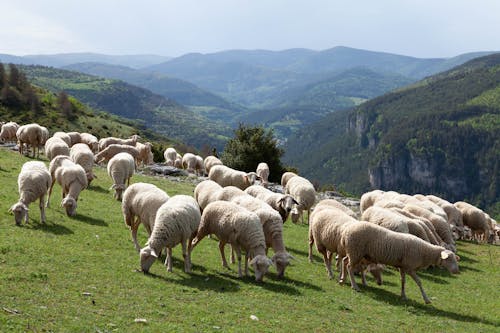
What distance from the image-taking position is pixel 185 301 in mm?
11688

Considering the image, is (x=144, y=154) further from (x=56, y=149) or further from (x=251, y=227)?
(x=251, y=227)

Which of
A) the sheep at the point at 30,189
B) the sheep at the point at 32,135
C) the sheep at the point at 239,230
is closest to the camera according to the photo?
the sheep at the point at 239,230

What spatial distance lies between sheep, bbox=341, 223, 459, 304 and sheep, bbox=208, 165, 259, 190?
527 inches

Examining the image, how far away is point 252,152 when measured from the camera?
180ft

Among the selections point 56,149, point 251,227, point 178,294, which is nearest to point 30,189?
point 178,294

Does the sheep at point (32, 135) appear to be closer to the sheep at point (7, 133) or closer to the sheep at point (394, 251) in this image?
the sheep at point (7, 133)

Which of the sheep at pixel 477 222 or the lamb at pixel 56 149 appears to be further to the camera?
the sheep at pixel 477 222

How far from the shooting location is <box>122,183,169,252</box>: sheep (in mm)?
15766

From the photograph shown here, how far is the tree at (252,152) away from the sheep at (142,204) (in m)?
37.1

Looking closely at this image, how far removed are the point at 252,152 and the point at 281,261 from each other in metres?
40.1

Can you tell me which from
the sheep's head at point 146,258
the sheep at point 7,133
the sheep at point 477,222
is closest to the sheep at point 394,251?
the sheep's head at point 146,258

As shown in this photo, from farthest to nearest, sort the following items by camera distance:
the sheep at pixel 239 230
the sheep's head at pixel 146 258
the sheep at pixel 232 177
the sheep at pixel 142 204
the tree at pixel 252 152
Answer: the tree at pixel 252 152 < the sheep at pixel 232 177 < the sheep at pixel 142 204 < the sheep at pixel 239 230 < the sheep's head at pixel 146 258

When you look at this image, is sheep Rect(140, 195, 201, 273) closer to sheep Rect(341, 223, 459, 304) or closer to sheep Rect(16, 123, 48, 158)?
sheep Rect(341, 223, 459, 304)

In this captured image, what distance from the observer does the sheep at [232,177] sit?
27984mm
